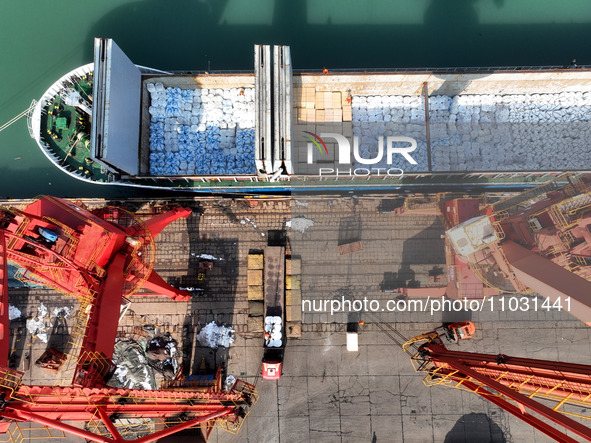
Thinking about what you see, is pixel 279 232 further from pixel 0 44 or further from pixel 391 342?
pixel 0 44

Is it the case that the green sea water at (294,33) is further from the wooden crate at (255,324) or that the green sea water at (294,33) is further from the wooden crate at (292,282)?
the wooden crate at (255,324)

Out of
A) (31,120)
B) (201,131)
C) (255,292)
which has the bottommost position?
(255,292)

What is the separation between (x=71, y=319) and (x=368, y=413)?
2215 centimetres

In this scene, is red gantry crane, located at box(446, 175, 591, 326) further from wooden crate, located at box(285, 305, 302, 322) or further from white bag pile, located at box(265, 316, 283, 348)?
white bag pile, located at box(265, 316, 283, 348)

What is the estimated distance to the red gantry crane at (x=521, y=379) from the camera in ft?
48.3

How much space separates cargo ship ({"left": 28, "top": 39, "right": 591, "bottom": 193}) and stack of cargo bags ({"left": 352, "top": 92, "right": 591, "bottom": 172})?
7 cm

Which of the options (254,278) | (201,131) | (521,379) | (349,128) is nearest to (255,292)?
(254,278)

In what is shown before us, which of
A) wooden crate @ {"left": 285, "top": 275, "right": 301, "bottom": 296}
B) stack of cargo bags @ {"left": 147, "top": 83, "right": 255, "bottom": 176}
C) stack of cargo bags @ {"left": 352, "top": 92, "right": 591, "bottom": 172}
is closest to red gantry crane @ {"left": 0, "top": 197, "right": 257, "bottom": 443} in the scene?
stack of cargo bags @ {"left": 147, "top": 83, "right": 255, "bottom": 176}

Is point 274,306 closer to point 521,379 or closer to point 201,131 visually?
point 201,131

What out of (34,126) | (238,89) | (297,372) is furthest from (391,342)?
(34,126)

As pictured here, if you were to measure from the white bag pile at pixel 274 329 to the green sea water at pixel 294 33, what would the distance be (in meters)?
19.1

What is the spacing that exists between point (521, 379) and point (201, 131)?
24380 millimetres

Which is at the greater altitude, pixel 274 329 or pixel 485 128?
pixel 485 128

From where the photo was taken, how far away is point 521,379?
57.4 feet
